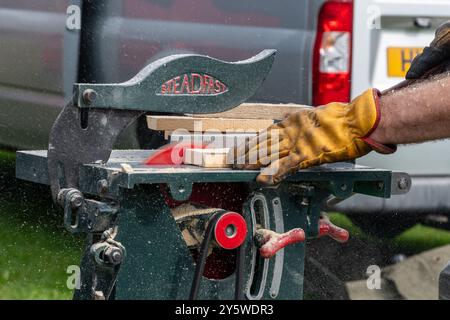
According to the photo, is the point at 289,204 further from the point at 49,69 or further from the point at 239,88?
the point at 49,69

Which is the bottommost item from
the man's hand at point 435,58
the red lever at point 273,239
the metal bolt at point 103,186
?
the red lever at point 273,239

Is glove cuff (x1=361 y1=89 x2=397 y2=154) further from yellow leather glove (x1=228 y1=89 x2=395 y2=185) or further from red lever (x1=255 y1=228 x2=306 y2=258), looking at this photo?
red lever (x1=255 y1=228 x2=306 y2=258)

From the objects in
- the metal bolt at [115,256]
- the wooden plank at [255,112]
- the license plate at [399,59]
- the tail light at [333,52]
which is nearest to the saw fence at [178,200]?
the metal bolt at [115,256]

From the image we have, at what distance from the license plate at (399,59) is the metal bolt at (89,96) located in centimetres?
218

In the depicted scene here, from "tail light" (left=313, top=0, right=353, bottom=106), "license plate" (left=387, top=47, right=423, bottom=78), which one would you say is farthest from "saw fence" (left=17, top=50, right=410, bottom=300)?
"license plate" (left=387, top=47, right=423, bottom=78)

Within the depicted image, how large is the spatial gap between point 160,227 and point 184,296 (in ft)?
0.71

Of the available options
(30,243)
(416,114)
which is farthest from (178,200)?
(30,243)

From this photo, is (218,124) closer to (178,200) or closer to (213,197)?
(213,197)

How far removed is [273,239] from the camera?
267 centimetres

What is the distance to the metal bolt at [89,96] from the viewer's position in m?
2.56

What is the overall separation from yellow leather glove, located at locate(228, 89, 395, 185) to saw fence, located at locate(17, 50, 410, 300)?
2.2 inches

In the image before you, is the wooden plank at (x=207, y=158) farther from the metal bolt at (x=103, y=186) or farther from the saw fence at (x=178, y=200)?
the metal bolt at (x=103, y=186)

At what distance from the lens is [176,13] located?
165 inches

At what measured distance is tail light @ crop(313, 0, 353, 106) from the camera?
4312 mm
